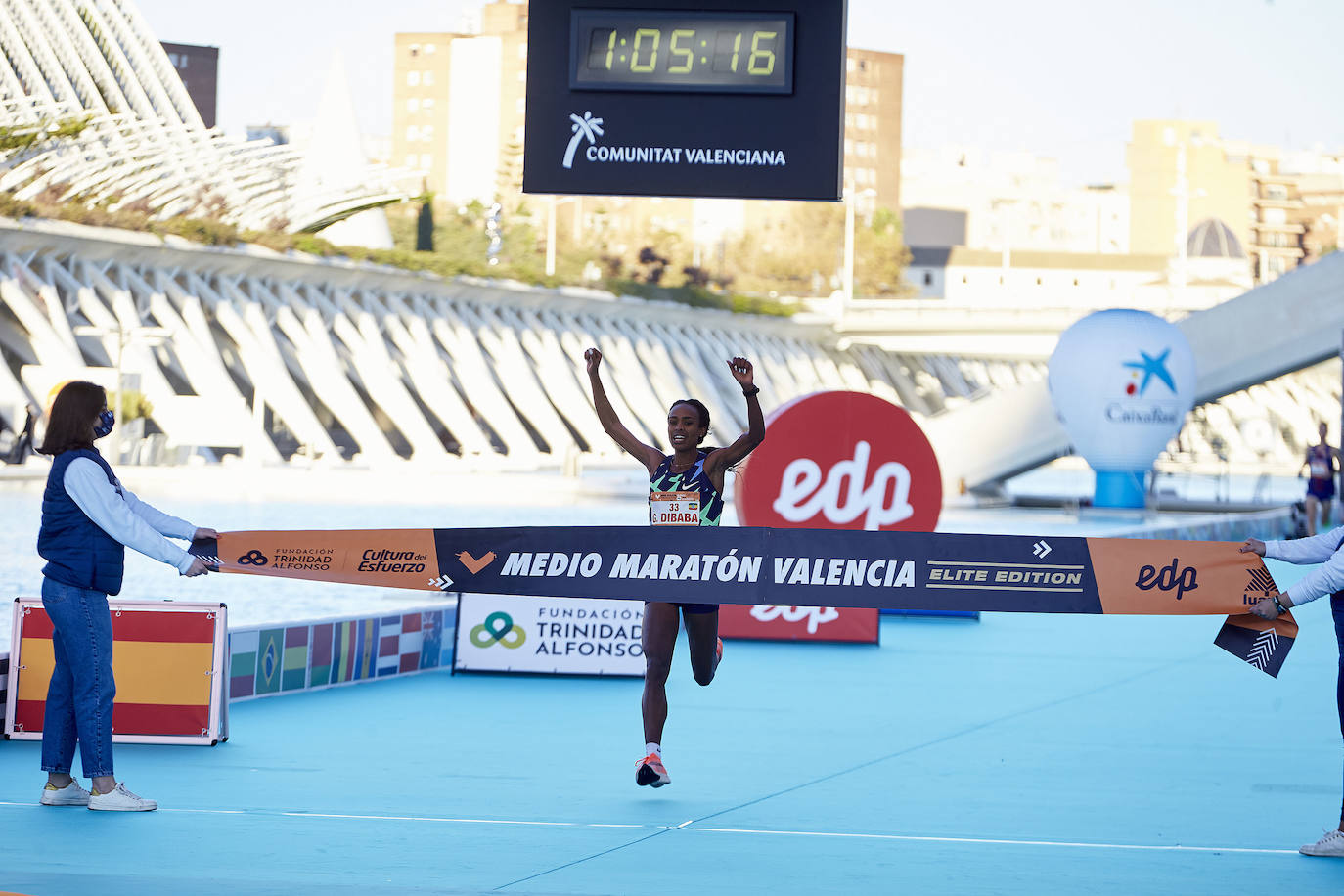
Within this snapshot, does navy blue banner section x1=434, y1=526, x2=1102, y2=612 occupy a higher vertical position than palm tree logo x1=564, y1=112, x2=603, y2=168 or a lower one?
lower

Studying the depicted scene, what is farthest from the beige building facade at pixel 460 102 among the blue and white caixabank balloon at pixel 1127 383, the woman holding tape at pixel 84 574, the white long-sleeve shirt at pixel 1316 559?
the white long-sleeve shirt at pixel 1316 559

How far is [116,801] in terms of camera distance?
6398mm

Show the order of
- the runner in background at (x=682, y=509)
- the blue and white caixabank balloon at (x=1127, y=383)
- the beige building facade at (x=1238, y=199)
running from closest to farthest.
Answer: the runner in background at (x=682, y=509)
the blue and white caixabank balloon at (x=1127, y=383)
the beige building facade at (x=1238, y=199)

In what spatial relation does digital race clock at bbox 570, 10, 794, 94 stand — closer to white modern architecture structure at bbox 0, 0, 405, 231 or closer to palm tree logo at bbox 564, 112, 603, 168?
palm tree logo at bbox 564, 112, 603, 168

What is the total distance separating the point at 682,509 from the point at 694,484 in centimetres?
11

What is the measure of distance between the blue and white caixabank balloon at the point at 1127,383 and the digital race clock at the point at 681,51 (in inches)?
872

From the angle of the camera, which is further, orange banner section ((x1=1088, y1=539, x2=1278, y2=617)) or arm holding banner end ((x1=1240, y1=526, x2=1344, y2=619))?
orange banner section ((x1=1088, y1=539, x2=1278, y2=617))

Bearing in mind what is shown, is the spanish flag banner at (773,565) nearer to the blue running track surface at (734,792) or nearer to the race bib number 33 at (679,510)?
the race bib number 33 at (679,510)

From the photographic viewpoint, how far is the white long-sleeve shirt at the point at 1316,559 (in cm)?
621

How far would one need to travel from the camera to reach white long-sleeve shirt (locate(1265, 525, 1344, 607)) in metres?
6.21

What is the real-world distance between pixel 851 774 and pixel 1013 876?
2.05 metres

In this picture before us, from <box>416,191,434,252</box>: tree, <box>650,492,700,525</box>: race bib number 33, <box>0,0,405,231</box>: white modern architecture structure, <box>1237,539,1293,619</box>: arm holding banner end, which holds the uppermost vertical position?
<box>416,191,434,252</box>: tree

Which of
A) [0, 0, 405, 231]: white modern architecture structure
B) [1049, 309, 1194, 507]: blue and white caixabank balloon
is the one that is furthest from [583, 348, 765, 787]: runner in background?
[1049, 309, 1194, 507]: blue and white caixabank balloon

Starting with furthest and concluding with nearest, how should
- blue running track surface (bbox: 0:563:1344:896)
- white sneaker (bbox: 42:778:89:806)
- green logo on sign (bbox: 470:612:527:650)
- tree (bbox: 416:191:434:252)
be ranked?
tree (bbox: 416:191:434:252), green logo on sign (bbox: 470:612:527:650), white sneaker (bbox: 42:778:89:806), blue running track surface (bbox: 0:563:1344:896)
